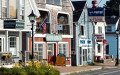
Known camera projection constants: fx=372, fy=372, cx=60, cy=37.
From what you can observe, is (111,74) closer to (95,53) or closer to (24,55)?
(24,55)

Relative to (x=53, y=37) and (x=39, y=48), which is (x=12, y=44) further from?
(x=53, y=37)

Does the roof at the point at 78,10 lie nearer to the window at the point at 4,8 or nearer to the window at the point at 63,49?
the window at the point at 63,49

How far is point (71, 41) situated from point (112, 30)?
839 inches

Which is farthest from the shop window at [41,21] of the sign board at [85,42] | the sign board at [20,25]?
the sign board at [85,42]

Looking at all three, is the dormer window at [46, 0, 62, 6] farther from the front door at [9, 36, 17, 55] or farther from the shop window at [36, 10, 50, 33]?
the front door at [9, 36, 17, 55]

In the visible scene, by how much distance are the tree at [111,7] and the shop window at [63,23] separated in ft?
182

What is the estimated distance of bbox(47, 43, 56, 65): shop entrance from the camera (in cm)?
4169

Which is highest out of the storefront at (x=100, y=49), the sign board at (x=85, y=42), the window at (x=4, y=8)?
the window at (x=4, y=8)

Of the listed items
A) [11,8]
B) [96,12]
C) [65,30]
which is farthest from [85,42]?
[11,8]

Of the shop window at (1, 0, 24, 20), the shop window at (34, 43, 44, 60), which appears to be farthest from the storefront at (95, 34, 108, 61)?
the shop window at (1, 0, 24, 20)

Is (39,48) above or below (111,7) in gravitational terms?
below

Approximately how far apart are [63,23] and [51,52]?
4.31 m

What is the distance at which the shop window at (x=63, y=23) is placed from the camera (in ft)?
144

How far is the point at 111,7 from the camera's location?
10356cm
